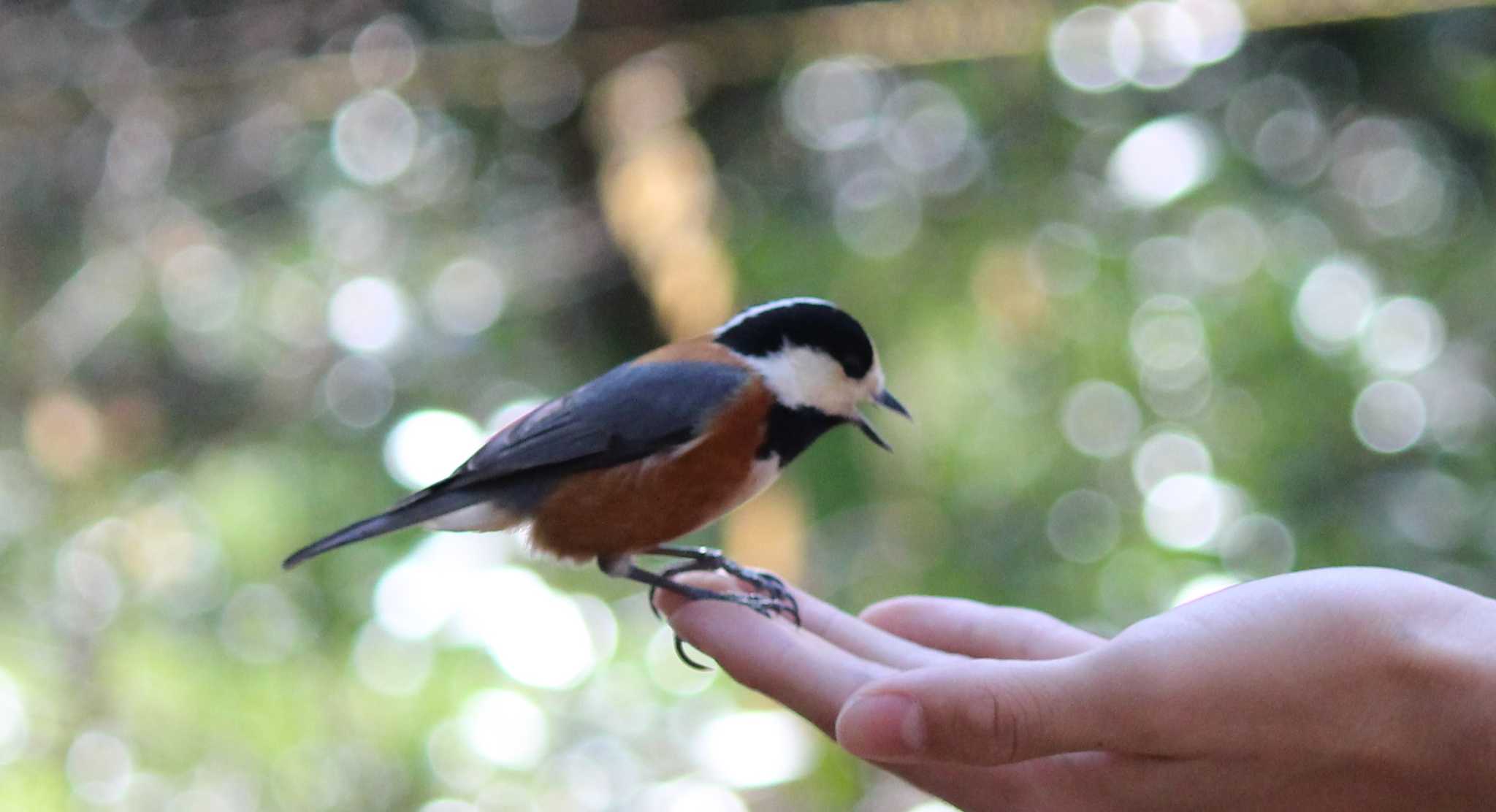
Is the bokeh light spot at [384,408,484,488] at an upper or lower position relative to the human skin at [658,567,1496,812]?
upper

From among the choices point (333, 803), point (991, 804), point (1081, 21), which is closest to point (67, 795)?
point (333, 803)

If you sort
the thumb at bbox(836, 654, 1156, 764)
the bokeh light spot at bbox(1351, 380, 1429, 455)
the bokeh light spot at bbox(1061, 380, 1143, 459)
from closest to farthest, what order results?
the thumb at bbox(836, 654, 1156, 764)
the bokeh light spot at bbox(1351, 380, 1429, 455)
the bokeh light spot at bbox(1061, 380, 1143, 459)

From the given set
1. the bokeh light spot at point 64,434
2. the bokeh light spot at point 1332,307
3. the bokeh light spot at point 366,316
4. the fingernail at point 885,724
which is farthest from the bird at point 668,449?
the bokeh light spot at point 64,434

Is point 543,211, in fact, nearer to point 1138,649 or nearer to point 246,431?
point 246,431

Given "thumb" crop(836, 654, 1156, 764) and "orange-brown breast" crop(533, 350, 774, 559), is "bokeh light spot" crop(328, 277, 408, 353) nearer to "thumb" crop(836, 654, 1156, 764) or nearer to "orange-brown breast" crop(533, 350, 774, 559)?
"orange-brown breast" crop(533, 350, 774, 559)

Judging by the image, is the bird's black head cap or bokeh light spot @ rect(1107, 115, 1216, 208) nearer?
the bird's black head cap

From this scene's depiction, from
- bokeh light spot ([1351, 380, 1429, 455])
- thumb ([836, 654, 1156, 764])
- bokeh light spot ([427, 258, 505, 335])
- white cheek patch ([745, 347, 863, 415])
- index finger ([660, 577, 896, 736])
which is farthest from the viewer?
bokeh light spot ([427, 258, 505, 335])

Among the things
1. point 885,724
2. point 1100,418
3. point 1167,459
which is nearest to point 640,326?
point 1100,418

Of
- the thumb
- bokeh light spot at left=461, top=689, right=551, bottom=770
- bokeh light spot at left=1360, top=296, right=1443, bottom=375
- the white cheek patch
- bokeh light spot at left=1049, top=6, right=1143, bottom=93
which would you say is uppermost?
bokeh light spot at left=1049, top=6, right=1143, bottom=93

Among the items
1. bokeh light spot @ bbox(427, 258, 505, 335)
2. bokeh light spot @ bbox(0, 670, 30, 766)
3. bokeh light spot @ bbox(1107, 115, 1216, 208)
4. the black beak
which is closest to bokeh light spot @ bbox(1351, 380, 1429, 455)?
bokeh light spot @ bbox(1107, 115, 1216, 208)

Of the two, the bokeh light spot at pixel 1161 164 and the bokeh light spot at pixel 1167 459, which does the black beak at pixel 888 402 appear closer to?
the bokeh light spot at pixel 1167 459
